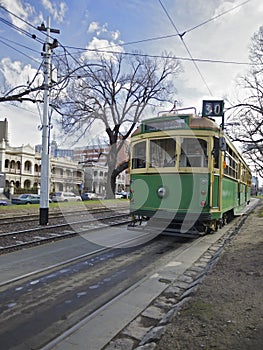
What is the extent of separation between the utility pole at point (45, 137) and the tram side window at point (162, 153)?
16.2 ft

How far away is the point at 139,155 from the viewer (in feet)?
33.6

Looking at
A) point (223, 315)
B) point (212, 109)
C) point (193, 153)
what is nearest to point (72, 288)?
point (223, 315)

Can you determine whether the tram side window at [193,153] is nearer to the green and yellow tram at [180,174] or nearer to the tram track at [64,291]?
the green and yellow tram at [180,174]

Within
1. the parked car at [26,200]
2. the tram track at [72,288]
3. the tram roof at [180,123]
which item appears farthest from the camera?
the parked car at [26,200]

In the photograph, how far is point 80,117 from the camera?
108 feet

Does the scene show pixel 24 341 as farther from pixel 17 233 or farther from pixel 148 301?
pixel 17 233

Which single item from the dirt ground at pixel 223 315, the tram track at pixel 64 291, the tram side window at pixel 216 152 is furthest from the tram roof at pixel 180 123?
the dirt ground at pixel 223 315

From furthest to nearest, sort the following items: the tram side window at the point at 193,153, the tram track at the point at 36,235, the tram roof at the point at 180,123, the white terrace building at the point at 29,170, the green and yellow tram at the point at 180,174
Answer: the white terrace building at the point at 29,170, the tram roof at the point at 180,123, the tram side window at the point at 193,153, the green and yellow tram at the point at 180,174, the tram track at the point at 36,235

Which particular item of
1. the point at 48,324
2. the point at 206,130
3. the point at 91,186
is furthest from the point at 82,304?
the point at 91,186

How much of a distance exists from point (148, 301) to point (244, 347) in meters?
1.91

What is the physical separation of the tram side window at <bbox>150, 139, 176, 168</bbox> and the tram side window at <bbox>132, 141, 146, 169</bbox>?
1.03 feet

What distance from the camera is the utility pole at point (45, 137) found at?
492 inches

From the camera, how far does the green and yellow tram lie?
30.1 feet

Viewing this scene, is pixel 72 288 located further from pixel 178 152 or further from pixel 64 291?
pixel 178 152
